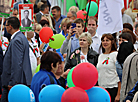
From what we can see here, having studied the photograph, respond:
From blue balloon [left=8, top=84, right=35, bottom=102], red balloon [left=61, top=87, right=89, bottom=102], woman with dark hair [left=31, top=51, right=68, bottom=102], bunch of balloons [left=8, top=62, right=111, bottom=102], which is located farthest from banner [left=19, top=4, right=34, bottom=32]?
red balloon [left=61, top=87, right=89, bottom=102]

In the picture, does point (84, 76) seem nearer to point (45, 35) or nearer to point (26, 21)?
point (26, 21)

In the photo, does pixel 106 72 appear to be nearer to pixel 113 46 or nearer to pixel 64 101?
pixel 113 46

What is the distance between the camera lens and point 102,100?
425 centimetres

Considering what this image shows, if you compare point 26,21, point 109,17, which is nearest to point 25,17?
point 26,21

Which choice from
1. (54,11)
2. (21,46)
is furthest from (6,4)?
(54,11)

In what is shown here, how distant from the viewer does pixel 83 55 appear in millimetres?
6469

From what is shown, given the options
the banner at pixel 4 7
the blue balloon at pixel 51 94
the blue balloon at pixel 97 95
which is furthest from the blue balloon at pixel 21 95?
the banner at pixel 4 7

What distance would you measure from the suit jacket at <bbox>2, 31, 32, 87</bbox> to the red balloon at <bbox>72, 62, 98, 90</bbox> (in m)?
1.99

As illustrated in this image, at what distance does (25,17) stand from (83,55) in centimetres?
159

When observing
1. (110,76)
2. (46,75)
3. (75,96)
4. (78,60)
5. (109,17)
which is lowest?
(110,76)

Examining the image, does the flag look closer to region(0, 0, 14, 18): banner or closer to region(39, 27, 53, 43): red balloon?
region(0, 0, 14, 18): banner

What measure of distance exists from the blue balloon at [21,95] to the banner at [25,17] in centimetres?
264

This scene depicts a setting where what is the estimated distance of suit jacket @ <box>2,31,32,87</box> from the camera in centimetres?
594

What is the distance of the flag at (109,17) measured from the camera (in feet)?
20.0
